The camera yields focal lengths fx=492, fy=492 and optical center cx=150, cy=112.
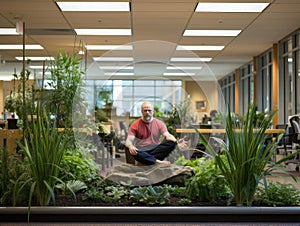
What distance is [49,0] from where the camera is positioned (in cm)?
736

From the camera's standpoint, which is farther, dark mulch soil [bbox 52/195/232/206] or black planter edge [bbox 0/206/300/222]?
dark mulch soil [bbox 52/195/232/206]

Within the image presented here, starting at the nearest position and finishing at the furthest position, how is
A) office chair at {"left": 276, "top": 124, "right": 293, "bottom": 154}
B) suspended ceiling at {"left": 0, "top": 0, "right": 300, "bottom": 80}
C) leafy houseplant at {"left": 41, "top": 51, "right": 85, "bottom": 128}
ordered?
leafy houseplant at {"left": 41, "top": 51, "right": 85, "bottom": 128} → suspended ceiling at {"left": 0, "top": 0, "right": 300, "bottom": 80} → office chair at {"left": 276, "top": 124, "right": 293, "bottom": 154}

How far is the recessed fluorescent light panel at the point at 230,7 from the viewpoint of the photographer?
7536 millimetres

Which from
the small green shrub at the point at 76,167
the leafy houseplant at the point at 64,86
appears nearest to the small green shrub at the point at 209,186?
the small green shrub at the point at 76,167

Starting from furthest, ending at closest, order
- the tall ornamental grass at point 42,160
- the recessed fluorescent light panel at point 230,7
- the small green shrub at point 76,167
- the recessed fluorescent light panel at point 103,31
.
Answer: the recessed fluorescent light panel at point 103,31 → the recessed fluorescent light panel at point 230,7 → the small green shrub at point 76,167 → the tall ornamental grass at point 42,160

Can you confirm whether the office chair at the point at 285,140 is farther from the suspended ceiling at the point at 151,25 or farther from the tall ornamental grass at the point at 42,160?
the tall ornamental grass at the point at 42,160

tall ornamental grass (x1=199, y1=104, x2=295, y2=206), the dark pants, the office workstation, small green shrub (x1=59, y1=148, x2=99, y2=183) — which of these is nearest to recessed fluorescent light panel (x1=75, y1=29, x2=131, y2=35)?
the office workstation

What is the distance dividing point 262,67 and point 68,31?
235 inches

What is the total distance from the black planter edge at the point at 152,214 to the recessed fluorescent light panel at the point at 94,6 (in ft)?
16.0

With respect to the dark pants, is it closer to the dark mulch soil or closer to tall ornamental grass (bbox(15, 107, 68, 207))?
the dark mulch soil

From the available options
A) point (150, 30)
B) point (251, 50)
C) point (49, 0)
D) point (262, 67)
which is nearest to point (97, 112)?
point (49, 0)

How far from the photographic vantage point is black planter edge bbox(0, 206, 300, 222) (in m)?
3.18

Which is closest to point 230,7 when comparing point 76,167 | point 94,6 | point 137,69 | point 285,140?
point 137,69

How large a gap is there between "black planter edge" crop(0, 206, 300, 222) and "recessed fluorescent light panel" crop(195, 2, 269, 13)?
4.83 metres
